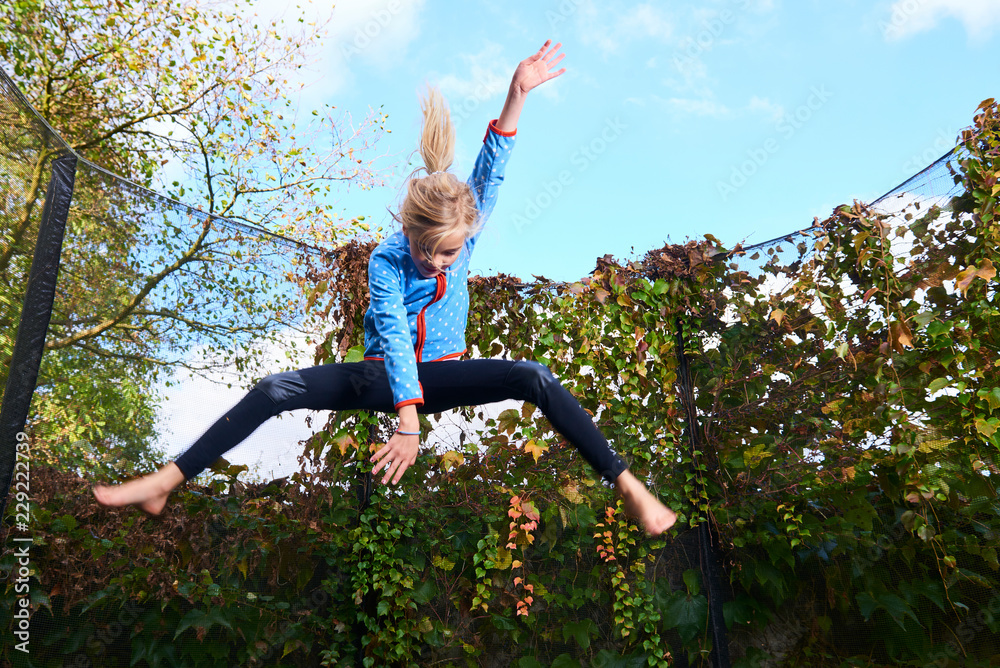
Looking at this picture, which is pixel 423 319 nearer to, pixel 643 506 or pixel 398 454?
pixel 398 454

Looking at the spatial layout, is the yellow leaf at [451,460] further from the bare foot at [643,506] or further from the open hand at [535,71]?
the open hand at [535,71]

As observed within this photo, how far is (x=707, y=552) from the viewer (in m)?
2.84

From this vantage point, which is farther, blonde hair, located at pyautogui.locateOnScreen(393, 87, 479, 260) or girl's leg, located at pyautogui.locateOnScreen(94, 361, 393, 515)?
blonde hair, located at pyautogui.locateOnScreen(393, 87, 479, 260)

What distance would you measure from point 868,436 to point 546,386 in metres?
1.68

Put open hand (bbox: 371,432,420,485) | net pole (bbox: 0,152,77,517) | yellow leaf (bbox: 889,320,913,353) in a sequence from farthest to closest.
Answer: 1. yellow leaf (bbox: 889,320,913,353)
2. net pole (bbox: 0,152,77,517)
3. open hand (bbox: 371,432,420,485)

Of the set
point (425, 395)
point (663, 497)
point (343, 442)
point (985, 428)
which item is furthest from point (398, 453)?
point (985, 428)

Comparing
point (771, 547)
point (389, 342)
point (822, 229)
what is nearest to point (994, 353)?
point (822, 229)

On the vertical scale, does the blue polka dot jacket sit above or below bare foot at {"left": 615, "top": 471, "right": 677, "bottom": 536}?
above

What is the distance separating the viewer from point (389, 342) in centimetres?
178

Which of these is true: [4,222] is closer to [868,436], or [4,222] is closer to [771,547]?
[771,547]

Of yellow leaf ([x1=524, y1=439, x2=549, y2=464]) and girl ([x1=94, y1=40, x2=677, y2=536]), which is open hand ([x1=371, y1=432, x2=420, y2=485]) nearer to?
girl ([x1=94, y1=40, x2=677, y2=536])

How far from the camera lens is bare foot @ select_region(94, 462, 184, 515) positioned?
5.49 feet

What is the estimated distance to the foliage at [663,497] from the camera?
2.46 meters

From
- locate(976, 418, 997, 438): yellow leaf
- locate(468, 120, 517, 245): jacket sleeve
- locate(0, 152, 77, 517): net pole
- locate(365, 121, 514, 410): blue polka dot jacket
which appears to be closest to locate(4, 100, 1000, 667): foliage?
locate(976, 418, 997, 438): yellow leaf
